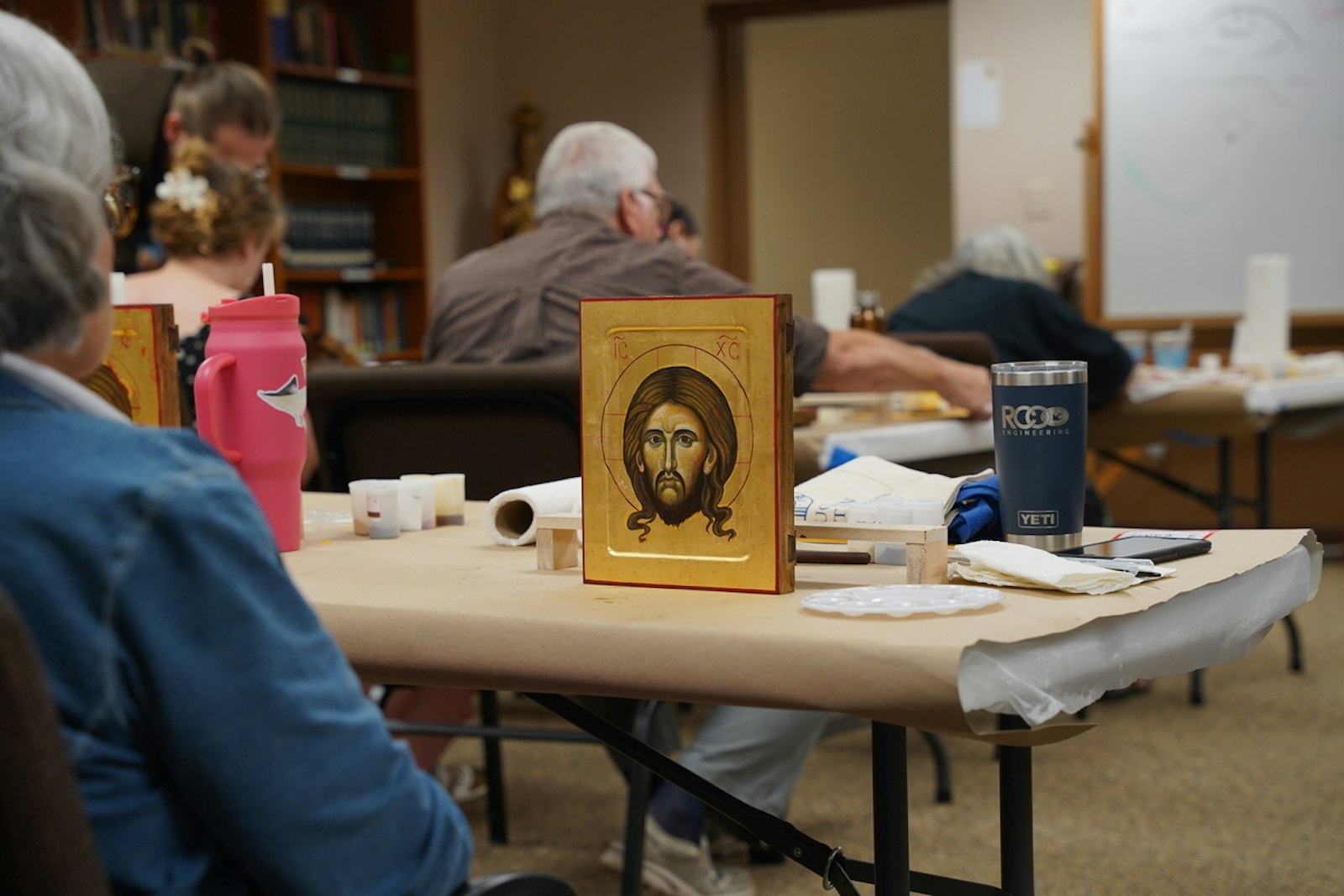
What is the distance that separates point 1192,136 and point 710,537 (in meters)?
4.31

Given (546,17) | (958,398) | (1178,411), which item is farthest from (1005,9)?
(958,398)

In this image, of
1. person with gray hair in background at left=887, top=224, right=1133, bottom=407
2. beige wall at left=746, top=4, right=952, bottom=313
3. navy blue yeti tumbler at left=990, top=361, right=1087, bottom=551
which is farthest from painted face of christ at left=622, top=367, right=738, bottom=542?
beige wall at left=746, top=4, right=952, bottom=313

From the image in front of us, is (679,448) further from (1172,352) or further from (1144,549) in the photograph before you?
(1172,352)

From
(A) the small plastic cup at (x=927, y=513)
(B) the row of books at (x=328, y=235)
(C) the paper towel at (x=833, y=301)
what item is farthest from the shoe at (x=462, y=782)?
(B) the row of books at (x=328, y=235)

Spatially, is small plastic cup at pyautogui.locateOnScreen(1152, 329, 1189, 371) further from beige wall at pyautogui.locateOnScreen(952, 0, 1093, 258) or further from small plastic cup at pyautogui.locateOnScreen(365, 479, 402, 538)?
small plastic cup at pyautogui.locateOnScreen(365, 479, 402, 538)

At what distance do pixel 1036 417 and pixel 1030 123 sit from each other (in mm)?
4504

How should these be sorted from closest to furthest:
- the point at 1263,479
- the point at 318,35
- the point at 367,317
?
the point at 1263,479, the point at 318,35, the point at 367,317

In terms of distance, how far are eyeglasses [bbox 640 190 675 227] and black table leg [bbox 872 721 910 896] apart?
5.44 ft

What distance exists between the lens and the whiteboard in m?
4.71

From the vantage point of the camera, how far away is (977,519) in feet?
3.83

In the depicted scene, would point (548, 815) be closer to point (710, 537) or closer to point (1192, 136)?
point (710, 537)

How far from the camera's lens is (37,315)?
2.21 feet

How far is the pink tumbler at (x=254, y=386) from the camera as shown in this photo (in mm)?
1170

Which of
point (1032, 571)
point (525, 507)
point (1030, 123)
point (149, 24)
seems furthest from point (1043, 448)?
point (149, 24)
